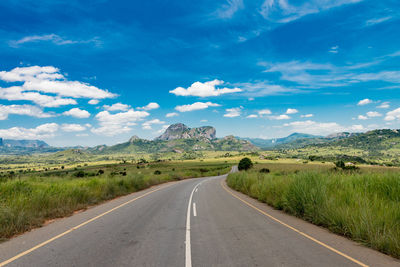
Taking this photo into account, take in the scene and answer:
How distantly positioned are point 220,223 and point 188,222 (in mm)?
1304

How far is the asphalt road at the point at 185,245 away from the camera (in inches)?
197

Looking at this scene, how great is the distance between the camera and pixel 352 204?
780 centimetres

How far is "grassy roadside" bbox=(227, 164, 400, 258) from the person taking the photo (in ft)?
19.6

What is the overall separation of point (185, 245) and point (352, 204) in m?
6.17

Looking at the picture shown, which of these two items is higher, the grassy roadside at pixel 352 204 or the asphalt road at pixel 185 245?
the grassy roadside at pixel 352 204

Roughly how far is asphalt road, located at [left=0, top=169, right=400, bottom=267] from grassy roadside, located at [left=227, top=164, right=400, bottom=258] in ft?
1.50

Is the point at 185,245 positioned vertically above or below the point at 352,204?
below

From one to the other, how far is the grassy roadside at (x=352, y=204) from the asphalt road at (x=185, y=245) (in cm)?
46

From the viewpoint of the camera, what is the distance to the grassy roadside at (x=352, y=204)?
236 inches

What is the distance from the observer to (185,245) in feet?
19.9

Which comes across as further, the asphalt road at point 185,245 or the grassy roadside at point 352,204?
the grassy roadside at point 352,204

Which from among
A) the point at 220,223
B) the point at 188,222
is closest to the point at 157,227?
the point at 188,222

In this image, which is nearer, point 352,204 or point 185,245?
point 185,245

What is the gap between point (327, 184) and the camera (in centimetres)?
978
